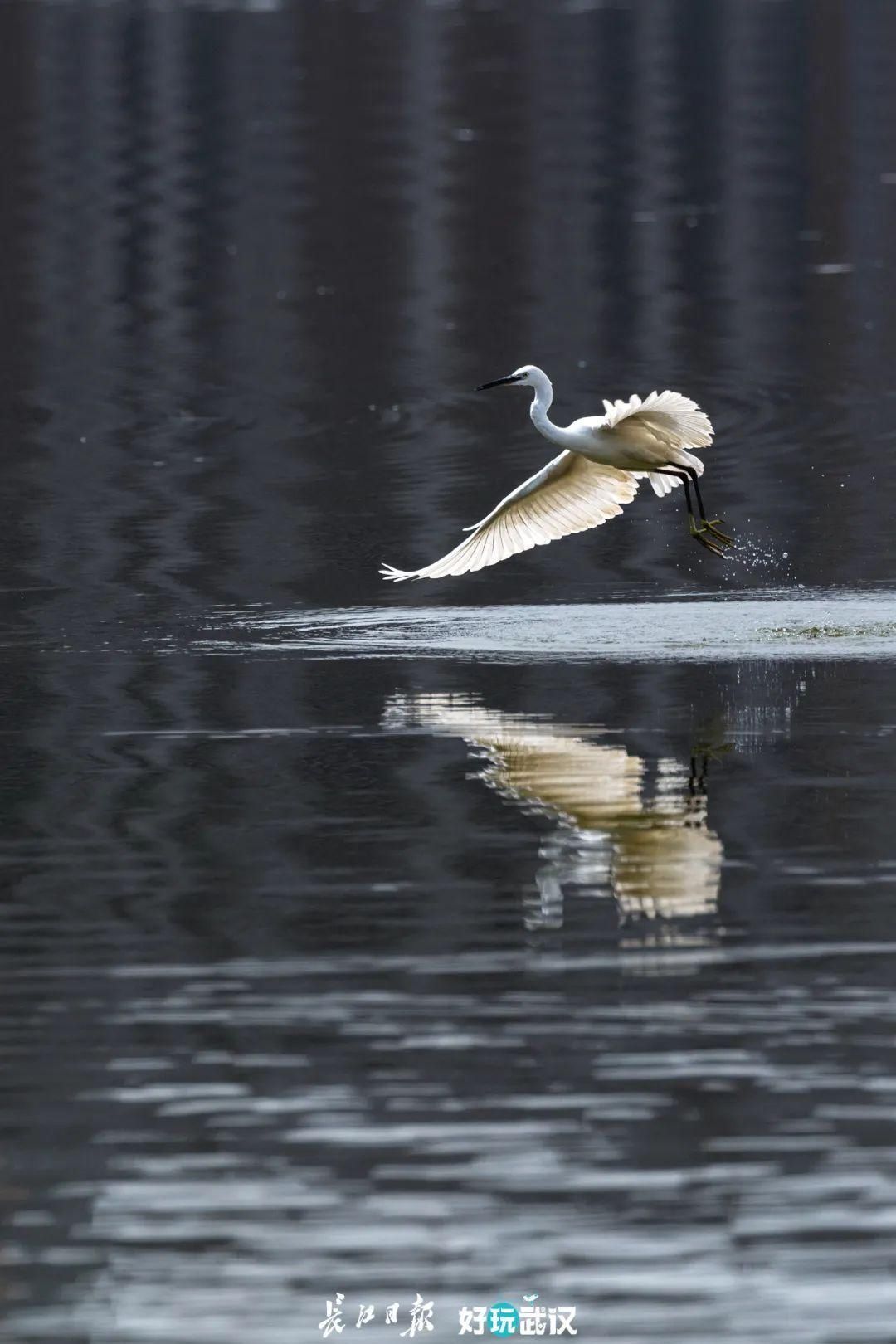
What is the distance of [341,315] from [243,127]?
28758mm

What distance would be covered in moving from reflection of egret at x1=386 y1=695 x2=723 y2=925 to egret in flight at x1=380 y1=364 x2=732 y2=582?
2.89 meters

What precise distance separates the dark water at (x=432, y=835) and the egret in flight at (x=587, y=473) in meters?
0.61

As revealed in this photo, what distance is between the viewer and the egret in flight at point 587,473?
20.4 metres

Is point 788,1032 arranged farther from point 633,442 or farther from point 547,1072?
point 633,442

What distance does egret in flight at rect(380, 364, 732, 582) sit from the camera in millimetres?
20438

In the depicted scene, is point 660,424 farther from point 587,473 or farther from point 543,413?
point 587,473

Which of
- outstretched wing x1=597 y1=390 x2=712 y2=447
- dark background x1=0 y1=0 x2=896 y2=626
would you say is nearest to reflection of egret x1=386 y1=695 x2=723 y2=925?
outstretched wing x1=597 y1=390 x2=712 y2=447

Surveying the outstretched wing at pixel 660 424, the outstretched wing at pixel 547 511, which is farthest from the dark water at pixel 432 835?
the outstretched wing at pixel 660 424

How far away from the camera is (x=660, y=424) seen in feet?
67.6

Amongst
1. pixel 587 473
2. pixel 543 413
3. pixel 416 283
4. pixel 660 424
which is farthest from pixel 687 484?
pixel 416 283

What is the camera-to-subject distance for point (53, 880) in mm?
13555

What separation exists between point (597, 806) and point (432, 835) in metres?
1.03

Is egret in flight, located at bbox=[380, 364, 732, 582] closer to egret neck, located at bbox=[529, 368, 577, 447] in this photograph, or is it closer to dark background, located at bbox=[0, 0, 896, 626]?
egret neck, located at bbox=[529, 368, 577, 447]

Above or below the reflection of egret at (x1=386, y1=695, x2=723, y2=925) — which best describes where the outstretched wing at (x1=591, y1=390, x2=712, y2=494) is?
above
